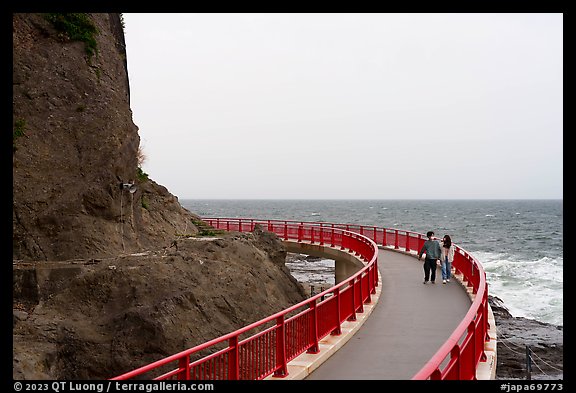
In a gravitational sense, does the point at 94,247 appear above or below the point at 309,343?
above

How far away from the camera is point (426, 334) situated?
10.5 meters

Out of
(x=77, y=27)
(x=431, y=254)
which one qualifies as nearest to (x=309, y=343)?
(x=431, y=254)

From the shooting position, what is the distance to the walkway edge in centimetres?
805

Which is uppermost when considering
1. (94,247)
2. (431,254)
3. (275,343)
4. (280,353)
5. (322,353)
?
(94,247)

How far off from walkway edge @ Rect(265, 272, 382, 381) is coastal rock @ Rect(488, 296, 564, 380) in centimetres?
1096

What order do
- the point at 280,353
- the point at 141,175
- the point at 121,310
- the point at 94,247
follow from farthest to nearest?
1. the point at 141,175
2. the point at 94,247
3. the point at 121,310
4. the point at 280,353

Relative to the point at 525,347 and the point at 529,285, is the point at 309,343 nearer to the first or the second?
the point at 525,347

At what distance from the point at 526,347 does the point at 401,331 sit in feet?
31.5

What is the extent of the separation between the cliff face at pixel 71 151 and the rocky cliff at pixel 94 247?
0.04 metres

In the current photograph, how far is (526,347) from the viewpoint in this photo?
58.9ft

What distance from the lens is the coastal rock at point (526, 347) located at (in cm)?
2069

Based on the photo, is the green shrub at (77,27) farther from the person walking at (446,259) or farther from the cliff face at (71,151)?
the person walking at (446,259)
